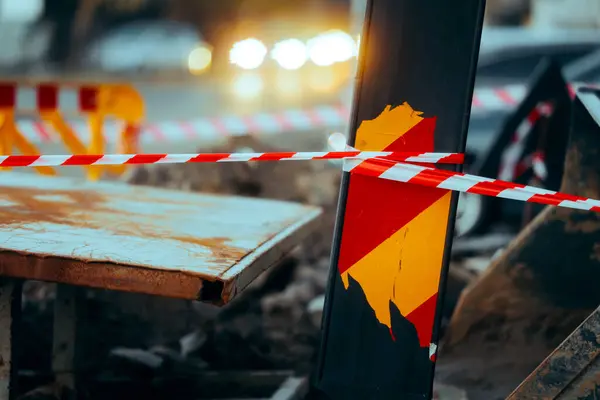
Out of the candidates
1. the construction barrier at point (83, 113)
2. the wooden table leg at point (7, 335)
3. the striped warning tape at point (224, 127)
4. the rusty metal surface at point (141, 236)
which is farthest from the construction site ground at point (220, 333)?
the striped warning tape at point (224, 127)

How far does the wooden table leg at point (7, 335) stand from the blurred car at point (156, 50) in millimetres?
14960

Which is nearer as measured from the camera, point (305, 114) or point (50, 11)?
point (305, 114)

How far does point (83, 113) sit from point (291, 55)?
7.57 meters

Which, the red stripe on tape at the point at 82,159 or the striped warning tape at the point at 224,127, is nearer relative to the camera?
the red stripe on tape at the point at 82,159

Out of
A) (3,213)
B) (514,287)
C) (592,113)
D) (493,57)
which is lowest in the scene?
(514,287)

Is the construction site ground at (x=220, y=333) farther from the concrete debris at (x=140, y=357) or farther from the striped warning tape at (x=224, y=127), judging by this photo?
the striped warning tape at (x=224, y=127)

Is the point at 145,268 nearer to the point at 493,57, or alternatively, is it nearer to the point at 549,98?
the point at 549,98

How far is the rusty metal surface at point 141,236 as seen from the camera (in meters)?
2.29

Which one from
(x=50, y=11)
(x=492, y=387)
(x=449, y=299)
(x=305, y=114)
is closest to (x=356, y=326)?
(x=492, y=387)

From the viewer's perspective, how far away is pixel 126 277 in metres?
2.29

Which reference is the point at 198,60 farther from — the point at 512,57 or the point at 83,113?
the point at 83,113

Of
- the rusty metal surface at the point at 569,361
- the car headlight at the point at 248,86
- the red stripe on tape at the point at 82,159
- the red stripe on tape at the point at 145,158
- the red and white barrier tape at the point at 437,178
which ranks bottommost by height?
the rusty metal surface at the point at 569,361

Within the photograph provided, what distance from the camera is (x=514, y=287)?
3359mm

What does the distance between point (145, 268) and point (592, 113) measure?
6.95 ft
